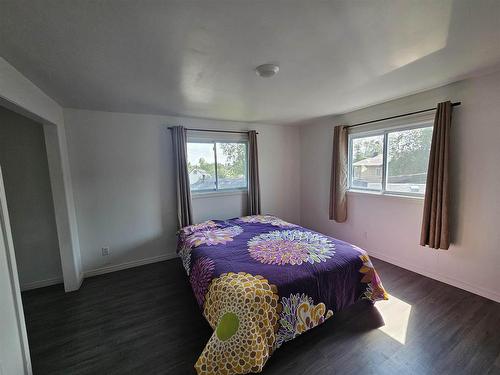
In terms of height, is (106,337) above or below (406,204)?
below

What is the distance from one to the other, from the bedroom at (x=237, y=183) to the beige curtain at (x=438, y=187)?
0.06 ft

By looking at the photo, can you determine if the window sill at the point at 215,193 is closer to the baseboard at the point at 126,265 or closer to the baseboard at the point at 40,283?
the baseboard at the point at 126,265

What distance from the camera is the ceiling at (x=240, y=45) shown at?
1.13 meters

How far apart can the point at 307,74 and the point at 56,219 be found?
126 inches

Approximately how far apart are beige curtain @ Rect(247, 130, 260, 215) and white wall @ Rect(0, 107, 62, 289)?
286 cm

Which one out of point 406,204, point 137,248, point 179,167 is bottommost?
point 137,248

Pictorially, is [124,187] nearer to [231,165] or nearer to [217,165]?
[217,165]

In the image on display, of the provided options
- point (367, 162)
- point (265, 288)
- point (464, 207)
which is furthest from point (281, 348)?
point (367, 162)

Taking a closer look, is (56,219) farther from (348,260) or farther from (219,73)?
(348,260)

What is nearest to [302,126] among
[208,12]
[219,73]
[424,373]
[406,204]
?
[406,204]

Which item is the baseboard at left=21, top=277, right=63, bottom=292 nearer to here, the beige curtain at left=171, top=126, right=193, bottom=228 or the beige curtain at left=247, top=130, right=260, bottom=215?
the beige curtain at left=171, top=126, right=193, bottom=228

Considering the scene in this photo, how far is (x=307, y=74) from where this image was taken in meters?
1.95

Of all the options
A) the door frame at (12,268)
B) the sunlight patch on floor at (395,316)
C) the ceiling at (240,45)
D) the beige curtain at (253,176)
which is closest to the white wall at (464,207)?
the ceiling at (240,45)

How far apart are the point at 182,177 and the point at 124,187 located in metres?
0.84
